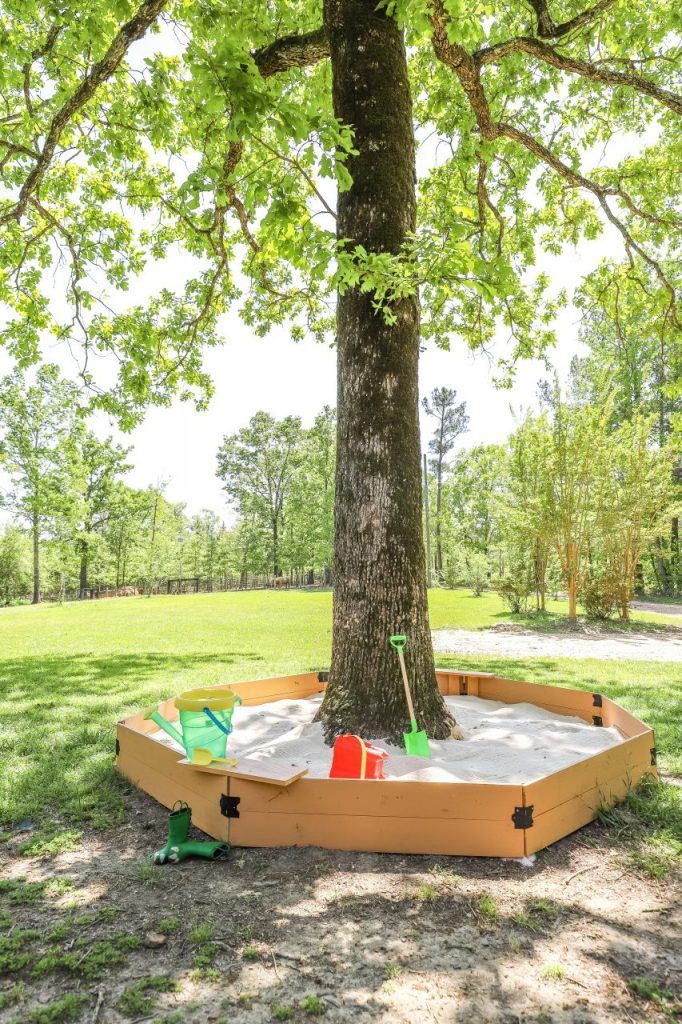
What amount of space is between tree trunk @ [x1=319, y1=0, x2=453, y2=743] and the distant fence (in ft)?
109

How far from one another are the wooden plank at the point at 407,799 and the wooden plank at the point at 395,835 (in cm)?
3

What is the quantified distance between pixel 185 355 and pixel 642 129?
24.1 feet

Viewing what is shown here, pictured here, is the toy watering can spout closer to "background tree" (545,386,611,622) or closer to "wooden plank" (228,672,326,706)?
"wooden plank" (228,672,326,706)

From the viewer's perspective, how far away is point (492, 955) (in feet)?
6.48

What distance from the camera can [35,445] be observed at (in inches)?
1139

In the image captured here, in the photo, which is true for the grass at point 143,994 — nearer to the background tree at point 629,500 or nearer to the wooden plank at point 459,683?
the wooden plank at point 459,683

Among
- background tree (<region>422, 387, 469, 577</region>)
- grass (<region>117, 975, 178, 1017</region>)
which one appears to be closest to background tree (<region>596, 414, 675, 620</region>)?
grass (<region>117, 975, 178, 1017</region>)

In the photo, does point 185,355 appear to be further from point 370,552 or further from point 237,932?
point 237,932

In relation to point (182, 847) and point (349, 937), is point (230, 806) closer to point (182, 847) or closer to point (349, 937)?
point (182, 847)

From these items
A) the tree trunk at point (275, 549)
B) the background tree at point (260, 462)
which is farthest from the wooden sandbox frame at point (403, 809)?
the background tree at point (260, 462)

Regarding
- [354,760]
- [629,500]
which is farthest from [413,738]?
[629,500]

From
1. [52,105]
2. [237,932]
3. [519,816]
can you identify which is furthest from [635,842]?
[52,105]

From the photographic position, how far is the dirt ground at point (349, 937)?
175 cm

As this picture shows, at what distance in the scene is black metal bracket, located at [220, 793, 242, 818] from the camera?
289 centimetres
